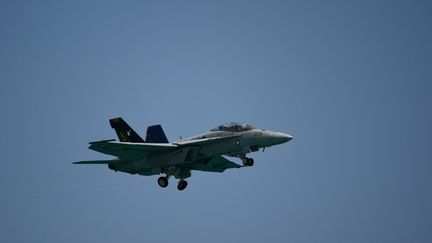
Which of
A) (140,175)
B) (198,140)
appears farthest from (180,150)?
(140,175)

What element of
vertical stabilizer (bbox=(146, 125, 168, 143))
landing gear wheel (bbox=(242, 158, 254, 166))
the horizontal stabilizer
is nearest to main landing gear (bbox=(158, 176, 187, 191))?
vertical stabilizer (bbox=(146, 125, 168, 143))

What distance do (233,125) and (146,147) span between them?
6.20 metres

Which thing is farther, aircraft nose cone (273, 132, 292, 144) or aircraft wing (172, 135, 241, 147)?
aircraft wing (172, 135, 241, 147)

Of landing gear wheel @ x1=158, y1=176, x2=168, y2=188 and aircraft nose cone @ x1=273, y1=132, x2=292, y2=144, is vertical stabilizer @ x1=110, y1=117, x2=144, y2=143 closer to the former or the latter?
landing gear wheel @ x1=158, y1=176, x2=168, y2=188

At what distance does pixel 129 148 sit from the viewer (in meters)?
49.0

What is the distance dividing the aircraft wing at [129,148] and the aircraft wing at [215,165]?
3.26 metres

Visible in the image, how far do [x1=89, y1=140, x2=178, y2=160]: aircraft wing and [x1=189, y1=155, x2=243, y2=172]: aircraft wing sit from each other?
3257mm

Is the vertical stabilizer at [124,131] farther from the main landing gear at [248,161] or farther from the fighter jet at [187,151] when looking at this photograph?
the main landing gear at [248,161]

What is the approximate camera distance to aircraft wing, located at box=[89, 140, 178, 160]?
1869 inches

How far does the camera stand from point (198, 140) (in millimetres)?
49375

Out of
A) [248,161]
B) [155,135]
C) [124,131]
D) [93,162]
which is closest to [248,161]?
[248,161]

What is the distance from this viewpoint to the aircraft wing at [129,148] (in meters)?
47.5

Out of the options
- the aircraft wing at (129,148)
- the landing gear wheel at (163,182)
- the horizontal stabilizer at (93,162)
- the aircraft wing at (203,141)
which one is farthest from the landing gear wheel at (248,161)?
the horizontal stabilizer at (93,162)

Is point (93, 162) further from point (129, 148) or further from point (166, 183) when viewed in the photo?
point (166, 183)
